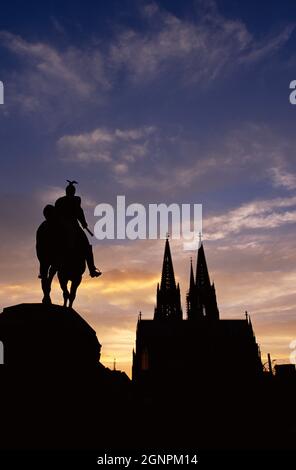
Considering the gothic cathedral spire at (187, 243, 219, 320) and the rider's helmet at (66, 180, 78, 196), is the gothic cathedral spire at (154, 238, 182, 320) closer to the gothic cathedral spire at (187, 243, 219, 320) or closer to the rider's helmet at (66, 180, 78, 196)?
the gothic cathedral spire at (187, 243, 219, 320)

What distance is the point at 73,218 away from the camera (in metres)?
6.32

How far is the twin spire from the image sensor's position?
221ft

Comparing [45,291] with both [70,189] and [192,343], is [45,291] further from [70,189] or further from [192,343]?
[192,343]

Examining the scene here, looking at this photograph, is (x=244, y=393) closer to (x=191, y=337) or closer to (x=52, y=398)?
(x=191, y=337)

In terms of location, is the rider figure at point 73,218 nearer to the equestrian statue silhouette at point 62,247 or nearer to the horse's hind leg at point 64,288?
the equestrian statue silhouette at point 62,247

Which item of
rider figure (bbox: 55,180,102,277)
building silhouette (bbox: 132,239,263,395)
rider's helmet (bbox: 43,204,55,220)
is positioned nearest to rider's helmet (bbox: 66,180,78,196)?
rider figure (bbox: 55,180,102,277)

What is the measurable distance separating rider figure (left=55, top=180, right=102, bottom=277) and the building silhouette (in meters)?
44.8

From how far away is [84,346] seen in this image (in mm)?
5527

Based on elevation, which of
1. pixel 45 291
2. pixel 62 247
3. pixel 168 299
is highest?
pixel 168 299

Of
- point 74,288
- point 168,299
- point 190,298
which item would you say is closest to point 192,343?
point 168,299

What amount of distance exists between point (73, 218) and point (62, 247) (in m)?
0.58

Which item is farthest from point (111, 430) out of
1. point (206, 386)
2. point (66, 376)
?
point (206, 386)

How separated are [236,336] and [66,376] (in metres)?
59.9
